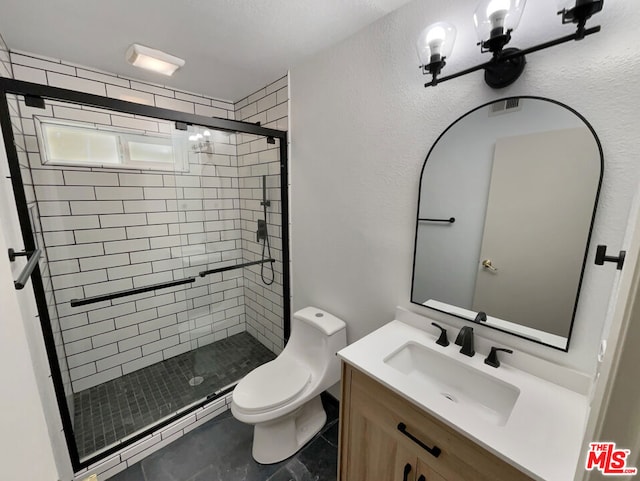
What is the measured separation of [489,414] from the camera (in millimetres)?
959

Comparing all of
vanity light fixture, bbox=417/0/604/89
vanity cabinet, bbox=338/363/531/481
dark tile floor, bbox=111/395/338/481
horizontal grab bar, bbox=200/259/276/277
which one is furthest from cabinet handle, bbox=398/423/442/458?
horizontal grab bar, bbox=200/259/276/277

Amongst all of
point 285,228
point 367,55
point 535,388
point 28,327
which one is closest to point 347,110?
point 367,55

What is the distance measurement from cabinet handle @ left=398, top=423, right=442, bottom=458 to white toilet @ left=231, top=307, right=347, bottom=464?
683 mm

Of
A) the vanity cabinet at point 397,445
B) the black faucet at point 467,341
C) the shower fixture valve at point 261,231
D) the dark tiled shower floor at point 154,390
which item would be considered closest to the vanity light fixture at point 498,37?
the black faucet at point 467,341

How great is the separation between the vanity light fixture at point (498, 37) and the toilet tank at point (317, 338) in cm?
137

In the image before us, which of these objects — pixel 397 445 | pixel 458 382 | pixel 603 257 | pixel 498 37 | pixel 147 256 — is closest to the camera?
pixel 603 257

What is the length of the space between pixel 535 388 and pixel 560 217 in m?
0.61

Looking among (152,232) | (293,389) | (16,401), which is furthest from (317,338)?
(152,232)

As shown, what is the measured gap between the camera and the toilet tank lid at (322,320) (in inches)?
62.2

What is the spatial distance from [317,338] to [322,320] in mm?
120

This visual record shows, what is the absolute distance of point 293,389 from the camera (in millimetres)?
1451

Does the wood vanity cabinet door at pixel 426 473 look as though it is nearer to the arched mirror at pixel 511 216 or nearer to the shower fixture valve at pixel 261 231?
the arched mirror at pixel 511 216

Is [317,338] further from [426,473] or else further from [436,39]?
[436,39]

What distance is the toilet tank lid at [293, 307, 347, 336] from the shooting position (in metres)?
1.58
